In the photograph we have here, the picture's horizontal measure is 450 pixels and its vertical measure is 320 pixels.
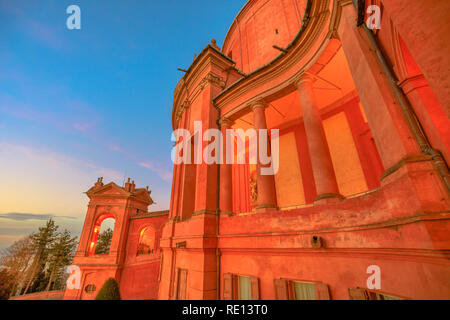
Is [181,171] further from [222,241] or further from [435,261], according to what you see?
[435,261]

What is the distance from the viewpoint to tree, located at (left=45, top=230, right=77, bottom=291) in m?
32.9

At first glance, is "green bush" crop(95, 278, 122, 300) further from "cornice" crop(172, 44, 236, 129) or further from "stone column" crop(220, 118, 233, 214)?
"cornice" crop(172, 44, 236, 129)

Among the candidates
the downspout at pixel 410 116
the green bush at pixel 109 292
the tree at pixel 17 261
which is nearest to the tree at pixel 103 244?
the tree at pixel 17 261

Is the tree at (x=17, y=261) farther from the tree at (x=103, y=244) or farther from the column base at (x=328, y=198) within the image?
the column base at (x=328, y=198)

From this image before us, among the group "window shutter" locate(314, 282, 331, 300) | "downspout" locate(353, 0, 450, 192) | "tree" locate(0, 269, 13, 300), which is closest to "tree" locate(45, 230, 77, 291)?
"tree" locate(0, 269, 13, 300)

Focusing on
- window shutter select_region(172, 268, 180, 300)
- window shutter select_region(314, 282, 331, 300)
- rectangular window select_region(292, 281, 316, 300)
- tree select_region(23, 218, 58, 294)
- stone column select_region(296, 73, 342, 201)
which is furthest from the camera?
tree select_region(23, 218, 58, 294)

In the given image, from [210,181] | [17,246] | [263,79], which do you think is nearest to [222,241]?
[210,181]

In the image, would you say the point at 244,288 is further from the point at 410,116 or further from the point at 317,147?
the point at 410,116

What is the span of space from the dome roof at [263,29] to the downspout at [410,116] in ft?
29.9

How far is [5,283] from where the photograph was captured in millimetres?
28766

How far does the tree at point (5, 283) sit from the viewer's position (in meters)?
28.2

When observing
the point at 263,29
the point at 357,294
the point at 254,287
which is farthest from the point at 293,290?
the point at 263,29

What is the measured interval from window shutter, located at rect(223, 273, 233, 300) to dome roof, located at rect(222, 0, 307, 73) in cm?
1294
